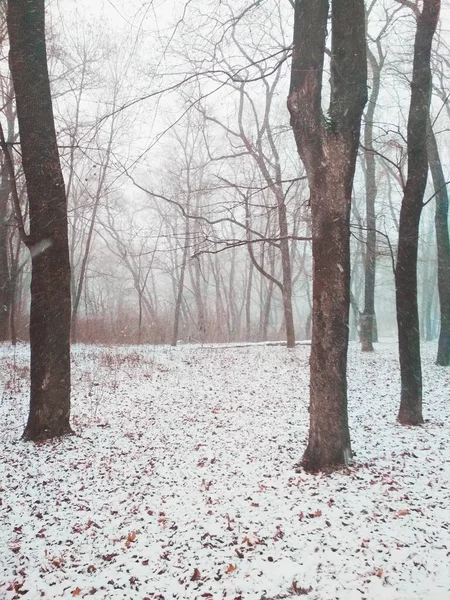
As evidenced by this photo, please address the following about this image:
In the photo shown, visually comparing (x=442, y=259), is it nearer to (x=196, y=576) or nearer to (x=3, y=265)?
(x=196, y=576)

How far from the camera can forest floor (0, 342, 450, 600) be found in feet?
9.35

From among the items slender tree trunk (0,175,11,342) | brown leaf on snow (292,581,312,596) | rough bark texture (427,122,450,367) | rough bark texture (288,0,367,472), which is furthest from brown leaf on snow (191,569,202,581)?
slender tree trunk (0,175,11,342)

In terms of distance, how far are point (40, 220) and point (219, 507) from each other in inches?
158

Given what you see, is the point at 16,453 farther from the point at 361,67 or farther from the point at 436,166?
the point at 436,166

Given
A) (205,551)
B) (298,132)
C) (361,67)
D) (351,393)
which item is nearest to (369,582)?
(205,551)

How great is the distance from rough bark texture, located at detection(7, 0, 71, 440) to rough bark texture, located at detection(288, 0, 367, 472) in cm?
319

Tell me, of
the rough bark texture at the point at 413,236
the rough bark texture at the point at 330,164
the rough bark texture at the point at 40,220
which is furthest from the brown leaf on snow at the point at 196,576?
the rough bark texture at the point at 413,236

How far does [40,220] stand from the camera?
523 centimetres

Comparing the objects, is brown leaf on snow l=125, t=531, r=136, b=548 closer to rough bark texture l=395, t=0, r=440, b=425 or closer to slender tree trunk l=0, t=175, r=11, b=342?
rough bark texture l=395, t=0, r=440, b=425

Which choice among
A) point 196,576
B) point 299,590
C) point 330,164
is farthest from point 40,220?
point 299,590

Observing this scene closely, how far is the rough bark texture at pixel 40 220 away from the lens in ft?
17.0

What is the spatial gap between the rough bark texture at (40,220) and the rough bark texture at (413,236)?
476cm

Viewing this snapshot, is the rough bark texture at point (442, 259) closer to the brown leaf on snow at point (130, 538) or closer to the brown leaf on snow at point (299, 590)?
the brown leaf on snow at point (299, 590)

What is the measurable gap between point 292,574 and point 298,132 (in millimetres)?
3932
